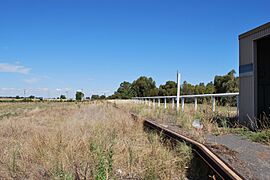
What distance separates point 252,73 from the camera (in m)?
10.5

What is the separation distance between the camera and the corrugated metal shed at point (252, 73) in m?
10.4

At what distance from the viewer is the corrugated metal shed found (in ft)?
34.1

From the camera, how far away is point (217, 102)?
1329 centimetres

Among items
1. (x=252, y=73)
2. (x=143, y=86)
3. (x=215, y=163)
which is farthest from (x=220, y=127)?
(x=143, y=86)

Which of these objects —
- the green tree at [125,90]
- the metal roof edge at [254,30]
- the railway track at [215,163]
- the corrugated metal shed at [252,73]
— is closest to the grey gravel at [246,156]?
the railway track at [215,163]

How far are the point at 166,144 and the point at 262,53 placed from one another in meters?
5.66

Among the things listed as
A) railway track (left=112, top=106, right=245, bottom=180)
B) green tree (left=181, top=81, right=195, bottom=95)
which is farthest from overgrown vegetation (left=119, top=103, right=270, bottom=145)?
green tree (left=181, top=81, right=195, bottom=95)

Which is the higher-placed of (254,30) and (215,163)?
(254,30)

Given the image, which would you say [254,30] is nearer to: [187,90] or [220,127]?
[220,127]

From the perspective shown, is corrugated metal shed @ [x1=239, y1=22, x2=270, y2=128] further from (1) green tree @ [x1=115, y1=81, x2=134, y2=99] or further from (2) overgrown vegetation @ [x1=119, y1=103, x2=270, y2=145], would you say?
(1) green tree @ [x1=115, y1=81, x2=134, y2=99]

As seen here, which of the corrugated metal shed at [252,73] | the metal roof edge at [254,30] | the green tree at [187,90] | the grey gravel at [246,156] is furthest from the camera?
the green tree at [187,90]

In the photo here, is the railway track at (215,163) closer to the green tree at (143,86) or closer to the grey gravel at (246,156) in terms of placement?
the grey gravel at (246,156)

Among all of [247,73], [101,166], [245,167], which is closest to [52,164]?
[101,166]

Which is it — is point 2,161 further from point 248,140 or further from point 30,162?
point 248,140
